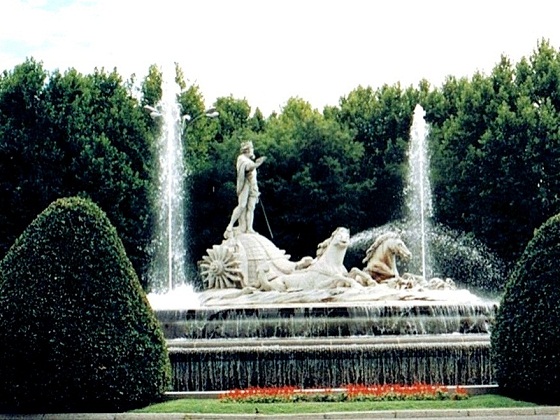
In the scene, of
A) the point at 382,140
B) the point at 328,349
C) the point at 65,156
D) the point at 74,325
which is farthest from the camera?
the point at 382,140

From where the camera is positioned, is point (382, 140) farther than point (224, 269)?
Yes

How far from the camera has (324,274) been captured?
944 inches

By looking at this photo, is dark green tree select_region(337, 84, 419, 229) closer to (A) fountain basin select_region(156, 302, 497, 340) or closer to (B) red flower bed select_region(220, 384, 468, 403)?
(A) fountain basin select_region(156, 302, 497, 340)

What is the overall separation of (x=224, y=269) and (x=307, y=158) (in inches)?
755

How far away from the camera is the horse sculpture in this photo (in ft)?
78.2

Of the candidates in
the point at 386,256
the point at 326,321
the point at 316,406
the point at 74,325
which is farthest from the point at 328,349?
the point at 386,256

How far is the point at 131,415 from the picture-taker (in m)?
14.3

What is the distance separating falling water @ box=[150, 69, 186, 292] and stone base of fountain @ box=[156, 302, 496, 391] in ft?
61.2

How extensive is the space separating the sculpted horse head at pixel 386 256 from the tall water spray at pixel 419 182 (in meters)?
16.1

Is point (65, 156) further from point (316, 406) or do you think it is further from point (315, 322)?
point (316, 406)

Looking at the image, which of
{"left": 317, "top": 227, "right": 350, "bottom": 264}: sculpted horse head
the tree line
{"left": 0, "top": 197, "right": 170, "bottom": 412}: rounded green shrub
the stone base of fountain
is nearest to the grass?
{"left": 0, "top": 197, "right": 170, "bottom": 412}: rounded green shrub

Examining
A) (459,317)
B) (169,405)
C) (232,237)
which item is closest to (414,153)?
(232,237)

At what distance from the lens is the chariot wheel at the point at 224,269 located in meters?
25.7

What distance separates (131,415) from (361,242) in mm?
28459
